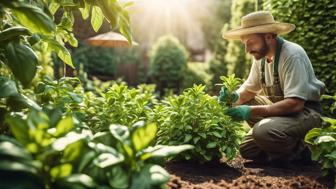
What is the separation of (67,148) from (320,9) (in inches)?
159

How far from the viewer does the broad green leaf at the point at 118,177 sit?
5.24ft

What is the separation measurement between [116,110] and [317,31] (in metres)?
2.74

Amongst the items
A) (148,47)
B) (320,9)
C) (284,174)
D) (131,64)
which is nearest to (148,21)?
(148,47)

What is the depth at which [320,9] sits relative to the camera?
4852 millimetres

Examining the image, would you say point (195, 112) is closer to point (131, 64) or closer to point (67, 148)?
Answer: point (67, 148)

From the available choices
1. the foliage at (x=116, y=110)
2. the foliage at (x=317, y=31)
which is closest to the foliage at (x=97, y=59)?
the foliage at (x=317, y=31)

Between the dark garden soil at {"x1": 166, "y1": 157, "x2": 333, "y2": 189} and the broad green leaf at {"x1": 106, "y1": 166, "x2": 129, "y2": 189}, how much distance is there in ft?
2.83

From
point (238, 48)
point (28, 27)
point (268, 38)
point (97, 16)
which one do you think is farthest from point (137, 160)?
point (238, 48)

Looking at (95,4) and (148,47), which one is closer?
(95,4)

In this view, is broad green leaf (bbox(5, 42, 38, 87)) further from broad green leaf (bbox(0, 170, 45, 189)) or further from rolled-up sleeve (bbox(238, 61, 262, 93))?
rolled-up sleeve (bbox(238, 61, 262, 93))

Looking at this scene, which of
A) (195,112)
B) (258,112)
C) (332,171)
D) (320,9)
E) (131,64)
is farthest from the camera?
(131,64)

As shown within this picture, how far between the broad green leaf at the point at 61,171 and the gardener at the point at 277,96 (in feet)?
7.62

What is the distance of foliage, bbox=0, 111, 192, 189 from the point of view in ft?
4.53

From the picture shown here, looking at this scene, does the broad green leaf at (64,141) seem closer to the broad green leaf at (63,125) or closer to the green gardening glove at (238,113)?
the broad green leaf at (63,125)
